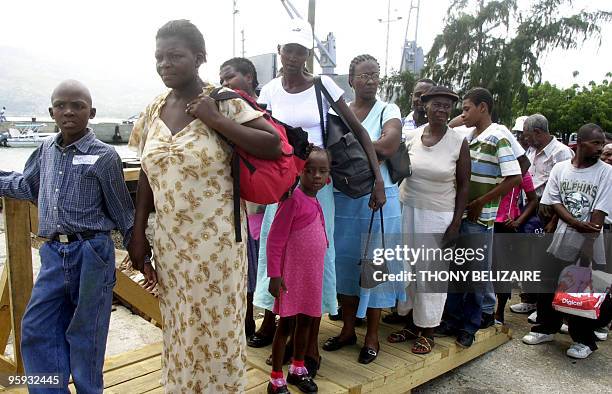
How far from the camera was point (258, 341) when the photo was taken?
11.6 ft

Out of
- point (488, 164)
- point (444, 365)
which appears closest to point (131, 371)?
point (444, 365)

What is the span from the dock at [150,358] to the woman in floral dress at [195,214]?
2.66 ft

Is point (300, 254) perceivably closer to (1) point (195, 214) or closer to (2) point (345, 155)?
(2) point (345, 155)

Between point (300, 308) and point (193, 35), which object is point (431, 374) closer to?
point (300, 308)

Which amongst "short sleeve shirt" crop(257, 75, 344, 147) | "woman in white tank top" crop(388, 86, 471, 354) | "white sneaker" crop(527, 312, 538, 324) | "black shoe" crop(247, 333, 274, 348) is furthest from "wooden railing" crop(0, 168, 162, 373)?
"white sneaker" crop(527, 312, 538, 324)

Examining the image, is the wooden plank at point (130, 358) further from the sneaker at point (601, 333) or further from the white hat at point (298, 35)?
the sneaker at point (601, 333)

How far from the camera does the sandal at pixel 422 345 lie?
3.74 meters

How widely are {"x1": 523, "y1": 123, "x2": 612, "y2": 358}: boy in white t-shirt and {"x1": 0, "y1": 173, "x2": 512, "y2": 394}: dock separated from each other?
55.7 inches

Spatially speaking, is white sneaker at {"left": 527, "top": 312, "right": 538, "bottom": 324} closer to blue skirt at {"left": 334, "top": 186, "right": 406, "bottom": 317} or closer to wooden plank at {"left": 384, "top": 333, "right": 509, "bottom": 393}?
wooden plank at {"left": 384, "top": 333, "right": 509, "bottom": 393}

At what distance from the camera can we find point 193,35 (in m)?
2.14

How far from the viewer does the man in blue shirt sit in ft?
7.79

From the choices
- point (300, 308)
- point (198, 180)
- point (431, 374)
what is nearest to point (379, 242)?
point (300, 308)

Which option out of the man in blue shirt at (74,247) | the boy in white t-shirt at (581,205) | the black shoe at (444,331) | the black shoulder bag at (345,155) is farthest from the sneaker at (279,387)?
the boy in white t-shirt at (581,205)

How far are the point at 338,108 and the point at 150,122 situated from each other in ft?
3.87
